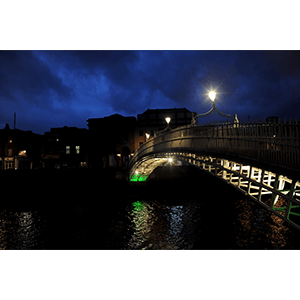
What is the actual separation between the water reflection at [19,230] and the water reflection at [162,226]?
7034 mm

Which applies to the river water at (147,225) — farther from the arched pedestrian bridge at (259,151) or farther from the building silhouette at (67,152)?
the building silhouette at (67,152)

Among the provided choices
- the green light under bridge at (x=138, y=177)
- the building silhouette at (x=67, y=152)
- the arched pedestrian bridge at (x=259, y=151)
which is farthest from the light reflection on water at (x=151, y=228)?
the building silhouette at (x=67, y=152)

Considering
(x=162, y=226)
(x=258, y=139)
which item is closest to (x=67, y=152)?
(x=162, y=226)

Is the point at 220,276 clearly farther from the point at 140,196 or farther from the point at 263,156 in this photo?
the point at 140,196

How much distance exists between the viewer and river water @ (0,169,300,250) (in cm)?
1308

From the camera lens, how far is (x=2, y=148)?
37281 millimetres

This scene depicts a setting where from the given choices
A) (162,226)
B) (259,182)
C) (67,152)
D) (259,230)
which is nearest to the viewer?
(259,182)

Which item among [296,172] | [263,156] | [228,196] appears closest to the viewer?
[296,172]

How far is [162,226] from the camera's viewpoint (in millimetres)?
16047

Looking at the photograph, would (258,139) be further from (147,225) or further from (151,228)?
(147,225)

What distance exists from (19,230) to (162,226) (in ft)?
37.5
